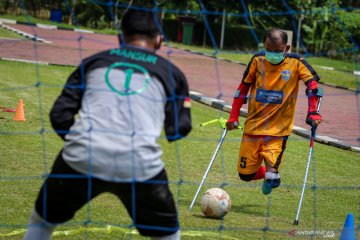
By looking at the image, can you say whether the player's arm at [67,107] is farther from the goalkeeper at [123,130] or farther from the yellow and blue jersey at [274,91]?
the yellow and blue jersey at [274,91]

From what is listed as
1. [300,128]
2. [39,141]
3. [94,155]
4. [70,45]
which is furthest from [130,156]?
[70,45]

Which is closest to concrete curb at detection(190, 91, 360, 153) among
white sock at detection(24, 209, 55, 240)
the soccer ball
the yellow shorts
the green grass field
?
the green grass field

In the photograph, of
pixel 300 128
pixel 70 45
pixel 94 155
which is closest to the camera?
pixel 94 155

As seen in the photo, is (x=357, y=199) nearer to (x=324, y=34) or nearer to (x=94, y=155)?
(x=94, y=155)

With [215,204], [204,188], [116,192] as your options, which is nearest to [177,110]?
[116,192]

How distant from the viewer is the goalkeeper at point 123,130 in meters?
4.39

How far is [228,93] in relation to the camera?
1847cm

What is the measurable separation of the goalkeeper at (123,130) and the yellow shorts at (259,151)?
11.5 feet

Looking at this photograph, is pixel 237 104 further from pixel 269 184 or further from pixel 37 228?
pixel 37 228

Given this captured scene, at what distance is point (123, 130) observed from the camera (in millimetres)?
4379

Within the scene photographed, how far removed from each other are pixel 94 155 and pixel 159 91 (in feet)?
1.74

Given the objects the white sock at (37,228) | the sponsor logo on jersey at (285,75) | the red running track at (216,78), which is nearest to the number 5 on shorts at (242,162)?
the sponsor logo on jersey at (285,75)

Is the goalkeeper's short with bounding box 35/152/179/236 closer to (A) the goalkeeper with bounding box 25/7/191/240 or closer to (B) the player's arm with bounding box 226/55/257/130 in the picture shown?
(A) the goalkeeper with bounding box 25/7/191/240

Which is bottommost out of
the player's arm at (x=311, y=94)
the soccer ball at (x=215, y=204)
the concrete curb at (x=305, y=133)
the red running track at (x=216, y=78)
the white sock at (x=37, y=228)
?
the red running track at (x=216, y=78)
